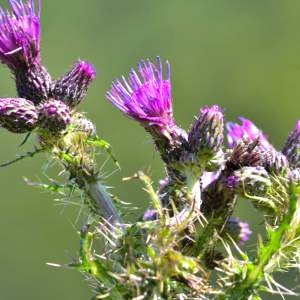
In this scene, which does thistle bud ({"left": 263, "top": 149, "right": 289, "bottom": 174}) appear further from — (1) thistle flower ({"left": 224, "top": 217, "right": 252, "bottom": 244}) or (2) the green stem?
(2) the green stem

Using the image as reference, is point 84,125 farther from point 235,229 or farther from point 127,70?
point 127,70

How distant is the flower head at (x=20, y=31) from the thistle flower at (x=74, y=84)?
0.21m

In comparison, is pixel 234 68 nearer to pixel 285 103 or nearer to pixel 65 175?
pixel 285 103

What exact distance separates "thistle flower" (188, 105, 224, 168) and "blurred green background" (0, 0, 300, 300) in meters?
10.6

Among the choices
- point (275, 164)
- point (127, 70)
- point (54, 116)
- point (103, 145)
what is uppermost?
point (127, 70)

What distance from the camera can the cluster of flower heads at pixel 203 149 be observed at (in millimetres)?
3713

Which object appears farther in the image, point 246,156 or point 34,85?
point 34,85

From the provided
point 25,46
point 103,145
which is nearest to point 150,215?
point 103,145

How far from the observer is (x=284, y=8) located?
23.3 meters

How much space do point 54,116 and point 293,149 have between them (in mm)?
1063

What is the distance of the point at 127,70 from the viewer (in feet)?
63.1

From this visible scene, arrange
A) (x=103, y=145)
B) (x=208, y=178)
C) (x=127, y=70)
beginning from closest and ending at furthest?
(x=103, y=145) < (x=208, y=178) < (x=127, y=70)

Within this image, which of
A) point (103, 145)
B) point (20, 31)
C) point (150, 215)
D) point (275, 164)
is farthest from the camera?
point (20, 31)

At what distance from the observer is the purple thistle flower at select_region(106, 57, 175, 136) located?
3820mm
